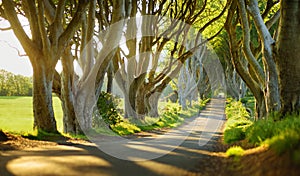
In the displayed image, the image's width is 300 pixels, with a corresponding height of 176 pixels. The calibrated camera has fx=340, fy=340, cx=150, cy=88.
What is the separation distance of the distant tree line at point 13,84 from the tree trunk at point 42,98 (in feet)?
67.1

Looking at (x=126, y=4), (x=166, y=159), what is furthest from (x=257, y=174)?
(x=126, y=4)

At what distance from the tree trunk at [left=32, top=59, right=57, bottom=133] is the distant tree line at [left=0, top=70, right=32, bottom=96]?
20.5m

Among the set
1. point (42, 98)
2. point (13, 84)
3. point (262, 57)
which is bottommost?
Answer: point (42, 98)

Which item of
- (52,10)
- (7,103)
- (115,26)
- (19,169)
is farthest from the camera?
(7,103)

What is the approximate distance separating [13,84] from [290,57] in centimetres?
2884

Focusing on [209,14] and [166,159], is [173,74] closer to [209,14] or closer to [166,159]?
[209,14]

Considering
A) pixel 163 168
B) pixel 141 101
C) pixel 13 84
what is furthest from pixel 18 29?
pixel 13 84

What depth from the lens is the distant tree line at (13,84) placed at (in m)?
30.8

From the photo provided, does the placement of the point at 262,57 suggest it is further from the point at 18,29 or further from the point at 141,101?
the point at 141,101

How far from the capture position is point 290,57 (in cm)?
895

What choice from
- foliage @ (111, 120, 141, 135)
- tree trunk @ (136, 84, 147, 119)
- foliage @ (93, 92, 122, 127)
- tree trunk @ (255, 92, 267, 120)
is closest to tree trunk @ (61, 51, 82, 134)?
foliage @ (111, 120, 141, 135)

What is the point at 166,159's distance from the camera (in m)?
7.50

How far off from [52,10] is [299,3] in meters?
8.93

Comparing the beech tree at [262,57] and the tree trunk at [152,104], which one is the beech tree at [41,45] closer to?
the beech tree at [262,57]
